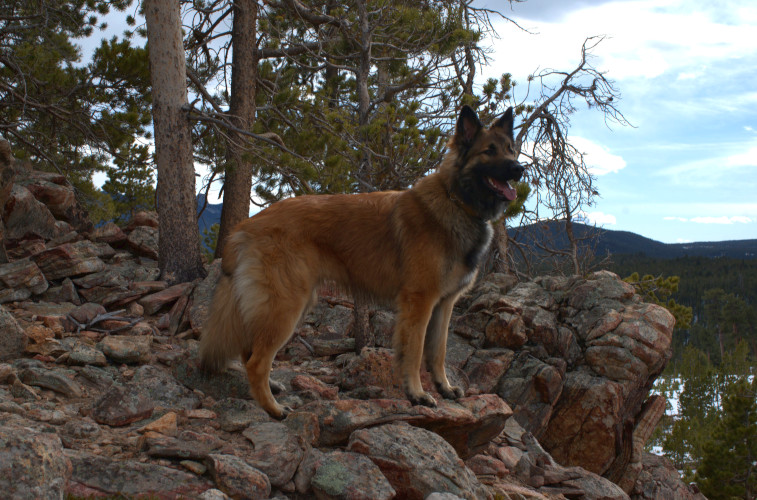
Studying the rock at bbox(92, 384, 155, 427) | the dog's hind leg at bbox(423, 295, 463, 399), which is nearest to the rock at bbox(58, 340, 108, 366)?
the rock at bbox(92, 384, 155, 427)

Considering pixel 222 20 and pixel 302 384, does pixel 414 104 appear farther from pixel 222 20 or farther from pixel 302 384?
pixel 222 20

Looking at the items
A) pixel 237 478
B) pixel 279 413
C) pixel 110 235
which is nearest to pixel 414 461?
pixel 279 413

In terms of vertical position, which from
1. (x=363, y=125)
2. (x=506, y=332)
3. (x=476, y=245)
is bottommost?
(x=506, y=332)

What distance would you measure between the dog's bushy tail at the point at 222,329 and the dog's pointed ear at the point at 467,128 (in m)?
2.53

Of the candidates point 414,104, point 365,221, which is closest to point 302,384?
point 365,221

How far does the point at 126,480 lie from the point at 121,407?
3.59 ft

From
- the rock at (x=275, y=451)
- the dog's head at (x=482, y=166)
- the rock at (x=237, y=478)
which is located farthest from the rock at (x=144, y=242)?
the rock at (x=237, y=478)

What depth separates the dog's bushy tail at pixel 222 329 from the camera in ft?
15.9

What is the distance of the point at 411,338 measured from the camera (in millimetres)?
4848

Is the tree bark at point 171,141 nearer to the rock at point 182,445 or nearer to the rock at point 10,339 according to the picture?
the rock at point 10,339

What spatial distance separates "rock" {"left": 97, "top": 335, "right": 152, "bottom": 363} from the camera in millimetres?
5801

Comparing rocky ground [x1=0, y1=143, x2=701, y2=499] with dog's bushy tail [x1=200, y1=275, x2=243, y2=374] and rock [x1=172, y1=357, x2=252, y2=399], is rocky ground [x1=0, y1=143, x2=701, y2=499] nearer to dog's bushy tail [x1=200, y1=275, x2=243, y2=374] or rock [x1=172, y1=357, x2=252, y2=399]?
rock [x1=172, y1=357, x2=252, y2=399]

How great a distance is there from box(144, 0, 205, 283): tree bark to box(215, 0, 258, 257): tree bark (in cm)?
201

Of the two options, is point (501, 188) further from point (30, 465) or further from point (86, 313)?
point (86, 313)
